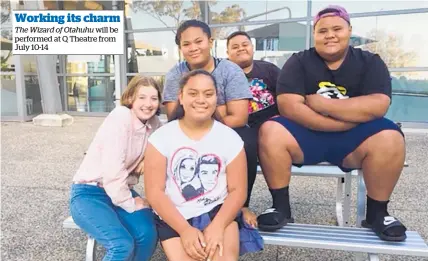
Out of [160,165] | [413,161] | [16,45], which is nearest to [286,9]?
[413,161]

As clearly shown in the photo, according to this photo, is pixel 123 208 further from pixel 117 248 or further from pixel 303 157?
pixel 303 157

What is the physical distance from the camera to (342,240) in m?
2.01

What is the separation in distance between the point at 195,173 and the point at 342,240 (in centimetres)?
81

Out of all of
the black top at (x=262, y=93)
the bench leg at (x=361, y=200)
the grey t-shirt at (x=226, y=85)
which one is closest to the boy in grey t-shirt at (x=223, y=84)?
the grey t-shirt at (x=226, y=85)

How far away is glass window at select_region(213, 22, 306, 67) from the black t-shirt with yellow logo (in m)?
6.91

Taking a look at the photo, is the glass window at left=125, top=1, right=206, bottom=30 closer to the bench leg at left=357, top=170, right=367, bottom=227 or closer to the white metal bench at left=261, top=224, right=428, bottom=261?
the bench leg at left=357, top=170, right=367, bottom=227


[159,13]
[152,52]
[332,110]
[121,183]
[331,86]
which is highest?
[159,13]

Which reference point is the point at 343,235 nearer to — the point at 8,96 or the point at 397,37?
the point at 397,37

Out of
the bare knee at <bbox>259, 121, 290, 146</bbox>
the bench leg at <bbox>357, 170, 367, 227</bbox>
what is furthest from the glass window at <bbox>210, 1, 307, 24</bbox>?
the bare knee at <bbox>259, 121, 290, 146</bbox>

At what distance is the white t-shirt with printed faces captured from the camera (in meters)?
2.11

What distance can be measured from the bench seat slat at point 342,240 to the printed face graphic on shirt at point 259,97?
3.37 feet

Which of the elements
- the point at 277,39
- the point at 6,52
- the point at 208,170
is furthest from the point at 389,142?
the point at 6,52

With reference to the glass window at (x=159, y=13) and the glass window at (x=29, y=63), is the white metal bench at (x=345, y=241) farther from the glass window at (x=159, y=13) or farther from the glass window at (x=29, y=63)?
the glass window at (x=29, y=63)

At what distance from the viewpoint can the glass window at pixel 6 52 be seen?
10000 mm
